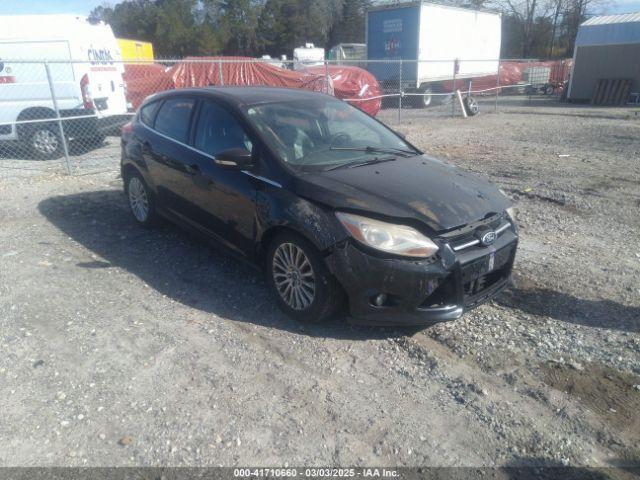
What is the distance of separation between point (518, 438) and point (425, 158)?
8.43ft

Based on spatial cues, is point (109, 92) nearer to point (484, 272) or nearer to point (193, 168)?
point (193, 168)

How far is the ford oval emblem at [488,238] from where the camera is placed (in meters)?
3.49

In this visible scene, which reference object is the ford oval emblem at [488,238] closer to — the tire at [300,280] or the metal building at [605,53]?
the tire at [300,280]

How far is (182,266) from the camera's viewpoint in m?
4.98

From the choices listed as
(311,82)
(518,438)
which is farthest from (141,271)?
(311,82)

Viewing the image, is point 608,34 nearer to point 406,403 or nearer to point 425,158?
point 425,158

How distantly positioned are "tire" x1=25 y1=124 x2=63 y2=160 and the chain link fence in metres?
0.02

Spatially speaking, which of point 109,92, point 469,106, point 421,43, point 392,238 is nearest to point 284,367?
point 392,238

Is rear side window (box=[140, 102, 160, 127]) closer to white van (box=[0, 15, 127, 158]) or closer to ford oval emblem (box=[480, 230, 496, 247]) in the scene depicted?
ford oval emblem (box=[480, 230, 496, 247])

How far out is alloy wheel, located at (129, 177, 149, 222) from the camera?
18.9 ft

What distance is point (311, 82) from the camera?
44.9 feet

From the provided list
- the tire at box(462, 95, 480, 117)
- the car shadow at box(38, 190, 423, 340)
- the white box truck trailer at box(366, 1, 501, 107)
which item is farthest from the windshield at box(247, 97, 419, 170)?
the white box truck trailer at box(366, 1, 501, 107)

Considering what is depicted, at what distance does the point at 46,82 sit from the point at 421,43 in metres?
14.9

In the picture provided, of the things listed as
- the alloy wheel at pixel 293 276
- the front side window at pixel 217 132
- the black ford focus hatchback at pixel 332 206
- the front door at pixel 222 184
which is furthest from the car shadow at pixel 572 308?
the front side window at pixel 217 132
